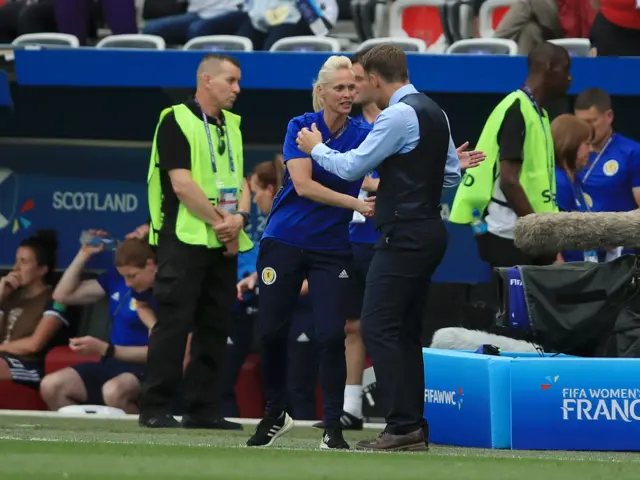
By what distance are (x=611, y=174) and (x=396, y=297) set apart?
3422 mm

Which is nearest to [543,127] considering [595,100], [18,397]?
[595,100]

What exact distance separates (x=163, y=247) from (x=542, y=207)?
213 centimetres

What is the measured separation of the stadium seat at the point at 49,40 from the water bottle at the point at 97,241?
1.39m

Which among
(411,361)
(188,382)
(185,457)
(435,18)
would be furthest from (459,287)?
(185,457)

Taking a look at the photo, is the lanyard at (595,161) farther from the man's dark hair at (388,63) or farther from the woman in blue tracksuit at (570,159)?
the man's dark hair at (388,63)

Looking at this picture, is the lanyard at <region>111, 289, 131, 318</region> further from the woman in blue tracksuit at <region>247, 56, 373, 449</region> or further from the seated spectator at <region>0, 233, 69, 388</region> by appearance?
the woman in blue tracksuit at <region>247, 56, 373, 449</region>

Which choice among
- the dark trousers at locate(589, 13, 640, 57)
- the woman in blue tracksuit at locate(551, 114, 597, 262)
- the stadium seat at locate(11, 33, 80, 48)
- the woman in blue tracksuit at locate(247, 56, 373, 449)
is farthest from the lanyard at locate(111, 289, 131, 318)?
the dark trousers at locate(589, 13, 640, 57)

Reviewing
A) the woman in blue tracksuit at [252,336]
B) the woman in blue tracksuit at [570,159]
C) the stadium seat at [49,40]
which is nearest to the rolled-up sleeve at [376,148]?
the woman in blue tracksuit at [570,159]

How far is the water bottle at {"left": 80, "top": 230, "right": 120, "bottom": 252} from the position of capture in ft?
37.6

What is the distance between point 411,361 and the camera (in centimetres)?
711

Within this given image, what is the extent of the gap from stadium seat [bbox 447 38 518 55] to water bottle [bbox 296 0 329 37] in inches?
→ 40.0

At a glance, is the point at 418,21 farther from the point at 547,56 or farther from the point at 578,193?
the point at 547,56

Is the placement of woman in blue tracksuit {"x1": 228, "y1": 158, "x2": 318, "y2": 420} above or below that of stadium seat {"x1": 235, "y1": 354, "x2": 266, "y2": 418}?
above

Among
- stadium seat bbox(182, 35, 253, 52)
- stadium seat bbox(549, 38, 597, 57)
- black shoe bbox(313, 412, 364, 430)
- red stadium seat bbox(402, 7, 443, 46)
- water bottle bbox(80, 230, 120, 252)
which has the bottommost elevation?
black shoe bbox(313, 412, 364, 430)
